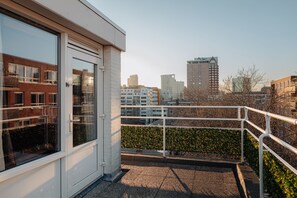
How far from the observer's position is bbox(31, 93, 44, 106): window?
2.29m

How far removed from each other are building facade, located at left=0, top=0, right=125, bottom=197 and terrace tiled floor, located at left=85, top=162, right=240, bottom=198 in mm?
345

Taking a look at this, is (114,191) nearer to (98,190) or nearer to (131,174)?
(98,190)

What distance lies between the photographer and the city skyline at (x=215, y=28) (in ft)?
22.3

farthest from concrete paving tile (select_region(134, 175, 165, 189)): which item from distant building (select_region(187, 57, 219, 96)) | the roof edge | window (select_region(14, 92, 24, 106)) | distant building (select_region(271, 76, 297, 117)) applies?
distant building (select_region(187, 57, 219, 96))

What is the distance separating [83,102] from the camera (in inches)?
124

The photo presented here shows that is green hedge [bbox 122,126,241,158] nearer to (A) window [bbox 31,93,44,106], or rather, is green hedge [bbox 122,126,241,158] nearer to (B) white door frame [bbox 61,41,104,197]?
(B) white door frame [bbox 61,41,104,197]

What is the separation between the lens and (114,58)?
3.74m

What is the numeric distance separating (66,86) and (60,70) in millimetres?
211

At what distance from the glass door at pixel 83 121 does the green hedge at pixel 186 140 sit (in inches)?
57.0

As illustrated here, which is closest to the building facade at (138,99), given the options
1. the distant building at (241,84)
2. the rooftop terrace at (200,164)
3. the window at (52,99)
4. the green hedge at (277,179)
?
the rooftop terrace at (200,164)

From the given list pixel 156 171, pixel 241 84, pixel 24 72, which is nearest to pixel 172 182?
pixel 156 171

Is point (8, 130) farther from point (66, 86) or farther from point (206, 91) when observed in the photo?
point (206, 91)

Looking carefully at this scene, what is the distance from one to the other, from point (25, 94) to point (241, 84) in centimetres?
1443

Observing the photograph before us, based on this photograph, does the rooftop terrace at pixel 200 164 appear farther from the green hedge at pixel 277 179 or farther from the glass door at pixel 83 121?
the glass door at pixel 83 121
